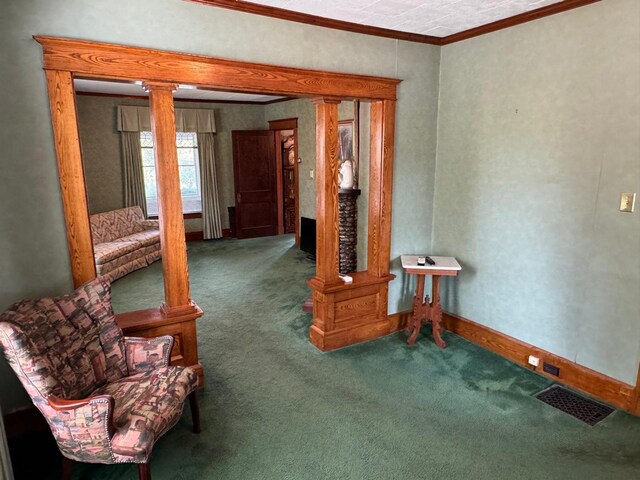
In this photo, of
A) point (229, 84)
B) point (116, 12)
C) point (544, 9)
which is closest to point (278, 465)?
point (229, 84)

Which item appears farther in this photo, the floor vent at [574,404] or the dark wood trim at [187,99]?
the dark wood trim at [187,99]

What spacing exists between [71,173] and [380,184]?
237 cm

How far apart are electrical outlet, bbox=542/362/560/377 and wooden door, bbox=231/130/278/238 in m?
6.05

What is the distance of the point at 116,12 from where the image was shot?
2506 millimetres

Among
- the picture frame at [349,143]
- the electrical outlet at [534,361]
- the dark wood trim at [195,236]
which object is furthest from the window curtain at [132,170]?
the electrical outlet at [534,361]

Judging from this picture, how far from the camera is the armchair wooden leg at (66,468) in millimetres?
2127

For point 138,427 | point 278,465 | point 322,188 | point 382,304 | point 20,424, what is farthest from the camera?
point 382,304

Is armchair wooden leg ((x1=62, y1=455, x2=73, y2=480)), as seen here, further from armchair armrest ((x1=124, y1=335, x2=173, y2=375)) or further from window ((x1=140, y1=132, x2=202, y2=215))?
window ((x1=140, y1=132, x2=202, y2=215))

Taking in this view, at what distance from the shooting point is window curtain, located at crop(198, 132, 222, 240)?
7.90 m

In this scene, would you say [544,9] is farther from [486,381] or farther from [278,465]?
[278,465]

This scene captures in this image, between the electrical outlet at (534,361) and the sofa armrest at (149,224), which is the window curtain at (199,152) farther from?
the electrical outlet at (534,361)

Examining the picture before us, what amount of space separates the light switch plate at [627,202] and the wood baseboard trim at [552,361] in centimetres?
118

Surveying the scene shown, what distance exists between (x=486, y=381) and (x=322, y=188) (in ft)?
6.54

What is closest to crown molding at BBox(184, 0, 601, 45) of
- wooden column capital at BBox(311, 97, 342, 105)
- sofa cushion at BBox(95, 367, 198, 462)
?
wooden column capital at BBox(311, 97, 342, 105)
